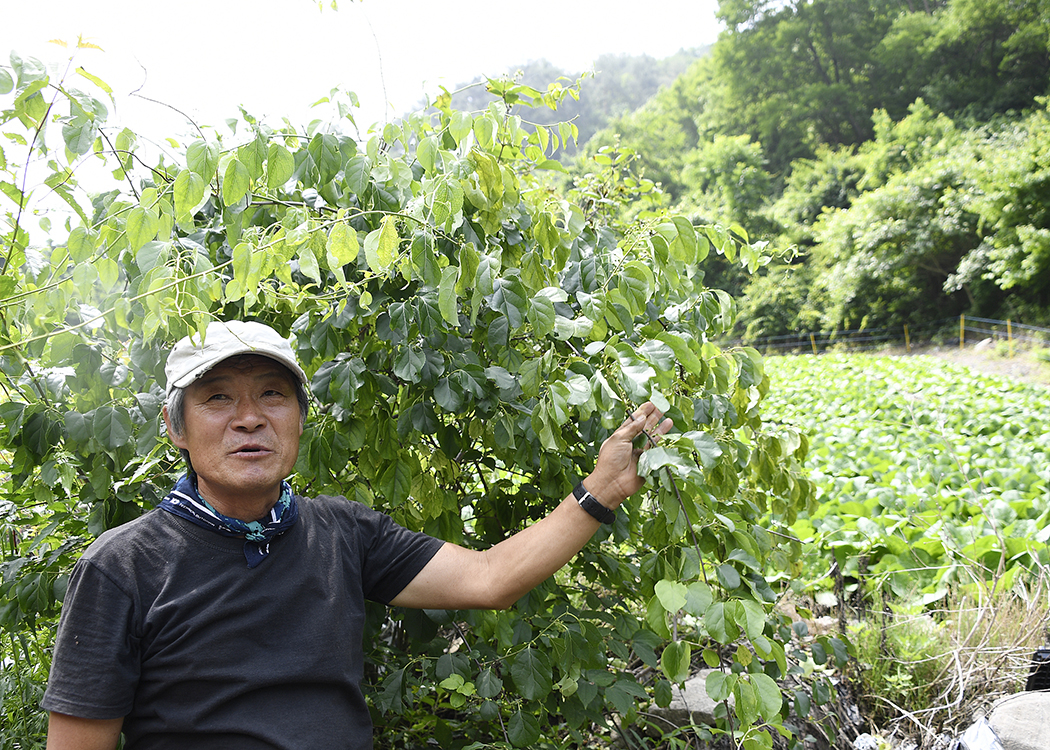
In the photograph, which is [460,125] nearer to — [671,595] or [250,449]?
[250,449]

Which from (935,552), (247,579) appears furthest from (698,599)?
(935,552)

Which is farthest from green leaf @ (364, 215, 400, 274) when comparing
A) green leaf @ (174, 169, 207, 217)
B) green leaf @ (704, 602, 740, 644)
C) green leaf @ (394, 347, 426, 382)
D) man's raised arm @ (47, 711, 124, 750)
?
man's raised arm @ (47, 711, 124, 750)

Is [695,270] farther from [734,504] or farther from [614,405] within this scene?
[614,405]

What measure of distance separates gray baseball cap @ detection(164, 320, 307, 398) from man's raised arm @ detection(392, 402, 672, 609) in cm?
57

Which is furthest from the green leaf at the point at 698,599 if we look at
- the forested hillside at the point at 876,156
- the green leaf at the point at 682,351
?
the forested hillside at the point at 876,156

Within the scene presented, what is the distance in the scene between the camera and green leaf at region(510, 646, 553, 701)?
5.55 ft

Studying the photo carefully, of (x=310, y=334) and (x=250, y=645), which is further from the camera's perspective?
(x=310, y=334)

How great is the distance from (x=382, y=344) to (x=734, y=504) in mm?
1086

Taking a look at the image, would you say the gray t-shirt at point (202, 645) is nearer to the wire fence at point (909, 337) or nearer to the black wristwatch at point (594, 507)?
the black wristwatch at point (594, 507)

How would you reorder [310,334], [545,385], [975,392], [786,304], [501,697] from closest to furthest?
[545,385], [310,334], [501,697], [975,392], [786,304]

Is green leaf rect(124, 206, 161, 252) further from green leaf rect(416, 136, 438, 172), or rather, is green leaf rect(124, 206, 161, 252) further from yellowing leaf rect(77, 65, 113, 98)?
green leaf rect(416, 136, 438, 172)

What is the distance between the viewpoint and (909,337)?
23.7m

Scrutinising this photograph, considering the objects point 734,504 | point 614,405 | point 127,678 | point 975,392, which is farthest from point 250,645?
point 975,392

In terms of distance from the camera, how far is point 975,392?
33.4 ft
